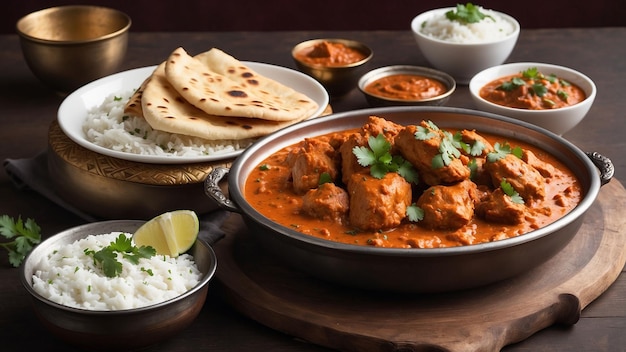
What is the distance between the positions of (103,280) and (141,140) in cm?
141

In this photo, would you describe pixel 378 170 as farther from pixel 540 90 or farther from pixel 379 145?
pixel 540 90

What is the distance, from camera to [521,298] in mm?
3492

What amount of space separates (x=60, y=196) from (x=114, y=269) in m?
1.36

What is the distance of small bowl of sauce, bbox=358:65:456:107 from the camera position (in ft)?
17.1

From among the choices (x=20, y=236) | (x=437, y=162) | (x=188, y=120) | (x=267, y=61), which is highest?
(x=437, y=162)

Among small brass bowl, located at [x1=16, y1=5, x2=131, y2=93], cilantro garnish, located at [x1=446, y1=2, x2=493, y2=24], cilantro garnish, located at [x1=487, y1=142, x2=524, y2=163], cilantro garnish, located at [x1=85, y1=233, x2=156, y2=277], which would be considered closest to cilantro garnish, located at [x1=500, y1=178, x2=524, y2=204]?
cilantro garnish, located at [x1=487, y1=142, x2=524, y2=163]

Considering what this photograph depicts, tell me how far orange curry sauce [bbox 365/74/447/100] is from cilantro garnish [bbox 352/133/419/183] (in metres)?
1.69

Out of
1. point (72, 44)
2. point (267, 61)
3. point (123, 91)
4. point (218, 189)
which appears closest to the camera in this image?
point (218, 189)

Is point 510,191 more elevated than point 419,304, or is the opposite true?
point 510,191

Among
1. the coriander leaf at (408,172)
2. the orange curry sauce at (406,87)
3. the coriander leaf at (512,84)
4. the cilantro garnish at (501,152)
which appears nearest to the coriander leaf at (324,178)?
the coriander leaf at (408,172)

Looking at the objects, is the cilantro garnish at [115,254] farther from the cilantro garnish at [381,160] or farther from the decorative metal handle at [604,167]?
the decorative metal handle at [604,167]

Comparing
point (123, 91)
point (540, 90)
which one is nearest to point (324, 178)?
point (123, 91)

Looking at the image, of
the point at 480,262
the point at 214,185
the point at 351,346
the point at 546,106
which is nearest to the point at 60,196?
the point at 214,185

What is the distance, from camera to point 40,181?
4.54 m
